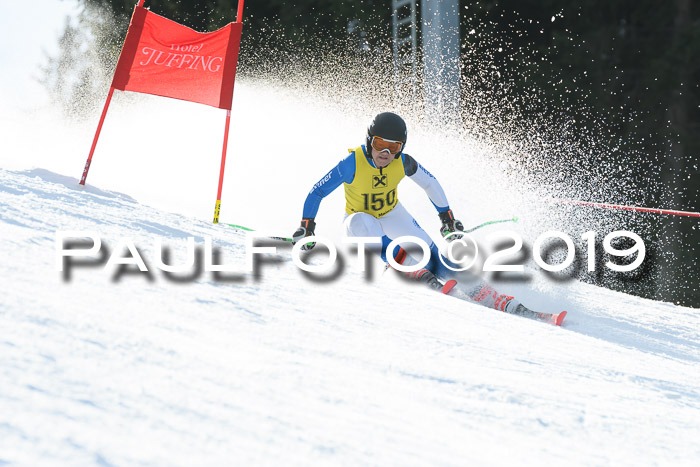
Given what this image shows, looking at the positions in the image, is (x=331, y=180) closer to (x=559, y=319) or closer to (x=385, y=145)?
(x=385, y=145)

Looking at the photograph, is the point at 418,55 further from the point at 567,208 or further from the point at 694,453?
the point at 694,453

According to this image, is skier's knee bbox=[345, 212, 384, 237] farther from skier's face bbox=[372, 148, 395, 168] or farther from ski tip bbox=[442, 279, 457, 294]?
ski tip bbox=[442, 279, 457, 294]

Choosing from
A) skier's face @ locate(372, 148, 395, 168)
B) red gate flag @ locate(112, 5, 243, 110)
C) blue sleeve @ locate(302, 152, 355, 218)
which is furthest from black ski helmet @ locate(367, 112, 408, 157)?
red gate flag @ locate(112, 5, 243, 110)

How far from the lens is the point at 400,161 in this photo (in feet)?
15.0

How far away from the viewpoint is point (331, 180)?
4.39m

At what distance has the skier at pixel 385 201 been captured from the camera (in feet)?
13.5

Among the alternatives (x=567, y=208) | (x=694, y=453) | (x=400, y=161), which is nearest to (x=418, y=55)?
(x=567, y=208)

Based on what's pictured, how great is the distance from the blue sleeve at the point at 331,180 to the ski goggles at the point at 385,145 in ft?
0.65

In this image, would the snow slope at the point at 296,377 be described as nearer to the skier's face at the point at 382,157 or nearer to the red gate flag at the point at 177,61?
the skier's face at the point at 382,157

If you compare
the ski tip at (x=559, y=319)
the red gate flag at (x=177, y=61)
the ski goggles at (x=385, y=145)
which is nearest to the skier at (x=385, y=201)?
the ski goggles at (x=385, y=145)

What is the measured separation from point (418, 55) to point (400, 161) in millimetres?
6390

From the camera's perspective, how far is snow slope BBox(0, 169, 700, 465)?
154 centimetres

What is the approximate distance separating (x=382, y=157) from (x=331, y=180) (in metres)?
0.36

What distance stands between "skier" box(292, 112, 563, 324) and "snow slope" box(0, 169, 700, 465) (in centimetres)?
46
